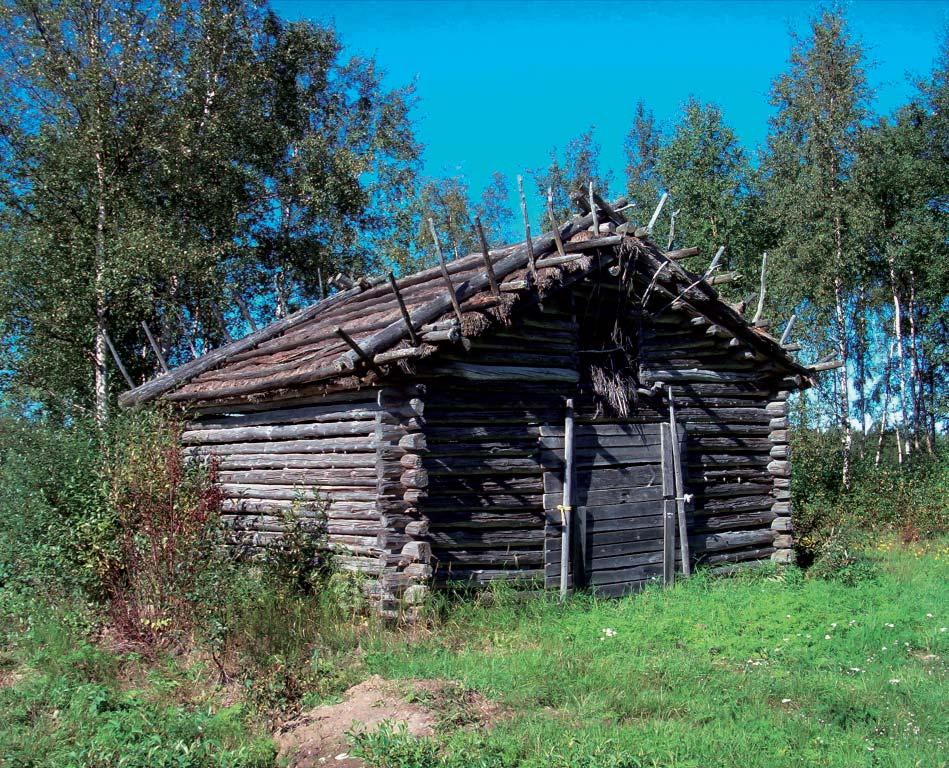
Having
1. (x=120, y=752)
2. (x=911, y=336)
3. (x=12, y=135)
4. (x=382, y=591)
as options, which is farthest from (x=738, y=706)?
(x=911, y=336)

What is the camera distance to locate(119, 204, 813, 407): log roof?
8586 mm

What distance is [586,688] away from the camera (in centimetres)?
645

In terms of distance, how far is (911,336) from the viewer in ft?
75.4

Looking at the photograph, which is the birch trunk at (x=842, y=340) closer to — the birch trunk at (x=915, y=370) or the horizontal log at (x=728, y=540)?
the birch trunk at (x=915, y=370)

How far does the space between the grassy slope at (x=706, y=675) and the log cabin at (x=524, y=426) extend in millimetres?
855

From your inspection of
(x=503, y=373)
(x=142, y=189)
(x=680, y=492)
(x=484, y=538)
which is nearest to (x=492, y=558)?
(x=484, y=538)

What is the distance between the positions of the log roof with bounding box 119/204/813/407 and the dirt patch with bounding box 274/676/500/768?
332 centimetres

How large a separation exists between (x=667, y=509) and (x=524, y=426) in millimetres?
2505

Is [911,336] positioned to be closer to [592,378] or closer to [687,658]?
[592,378]

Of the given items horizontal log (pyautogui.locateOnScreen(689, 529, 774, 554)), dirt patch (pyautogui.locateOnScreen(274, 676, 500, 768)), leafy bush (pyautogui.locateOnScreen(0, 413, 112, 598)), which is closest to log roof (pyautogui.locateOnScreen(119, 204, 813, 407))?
leafy bush (pyautogui.locateOnScreen(0, 413, 112, 598))

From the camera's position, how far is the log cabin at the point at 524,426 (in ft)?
28.7

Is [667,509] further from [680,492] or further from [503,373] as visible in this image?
[503,373]

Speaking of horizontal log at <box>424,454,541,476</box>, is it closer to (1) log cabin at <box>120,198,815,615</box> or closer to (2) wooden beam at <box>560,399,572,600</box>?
(1) log cabin at <box>120,198,815,615</box>

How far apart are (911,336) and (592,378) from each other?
16.7 metres
